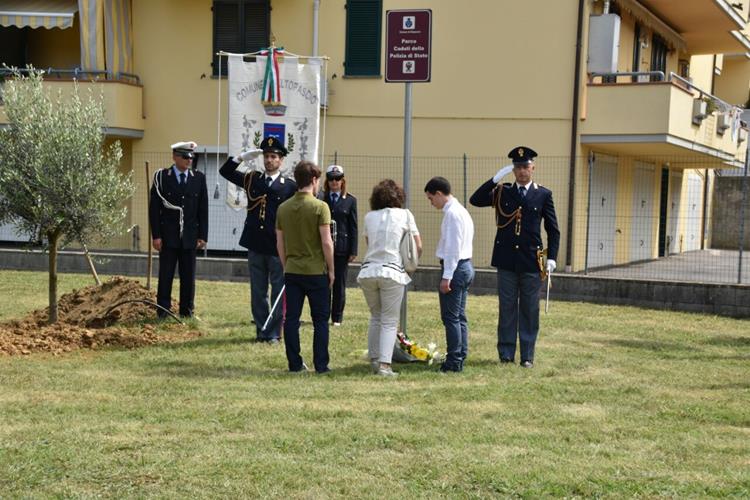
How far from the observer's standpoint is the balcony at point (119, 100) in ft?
65.0

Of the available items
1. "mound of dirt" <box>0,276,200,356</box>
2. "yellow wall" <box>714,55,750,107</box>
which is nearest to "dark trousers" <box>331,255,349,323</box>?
"mound of dirt" <box>0,276,200,356</box>

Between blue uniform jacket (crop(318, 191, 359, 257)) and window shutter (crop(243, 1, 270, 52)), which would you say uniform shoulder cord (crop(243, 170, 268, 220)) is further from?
window shutter (crop(243, 1, 270, 52))

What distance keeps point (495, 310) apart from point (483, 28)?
7.45 metres

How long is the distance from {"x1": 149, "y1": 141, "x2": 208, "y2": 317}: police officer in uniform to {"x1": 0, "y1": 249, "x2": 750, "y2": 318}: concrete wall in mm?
3377

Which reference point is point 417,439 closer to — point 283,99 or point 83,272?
point 283,99

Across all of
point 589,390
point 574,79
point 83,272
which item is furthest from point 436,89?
point 589,390

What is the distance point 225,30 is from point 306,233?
1292 centimetres

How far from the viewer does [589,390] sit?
821cm

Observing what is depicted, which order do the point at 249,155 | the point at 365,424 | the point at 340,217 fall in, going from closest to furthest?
the point at 365,424 < the point at 249,155 < the point at 340,217

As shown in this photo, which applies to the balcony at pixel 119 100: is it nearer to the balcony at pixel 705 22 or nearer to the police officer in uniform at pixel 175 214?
the police officer in uniform at pixel 175 214

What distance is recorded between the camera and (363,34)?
19719 millimetres

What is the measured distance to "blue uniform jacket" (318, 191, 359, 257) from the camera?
36.4 feet

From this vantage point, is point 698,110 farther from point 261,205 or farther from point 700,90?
point 261,205

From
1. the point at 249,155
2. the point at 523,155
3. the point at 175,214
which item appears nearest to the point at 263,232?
the point at 249,155
